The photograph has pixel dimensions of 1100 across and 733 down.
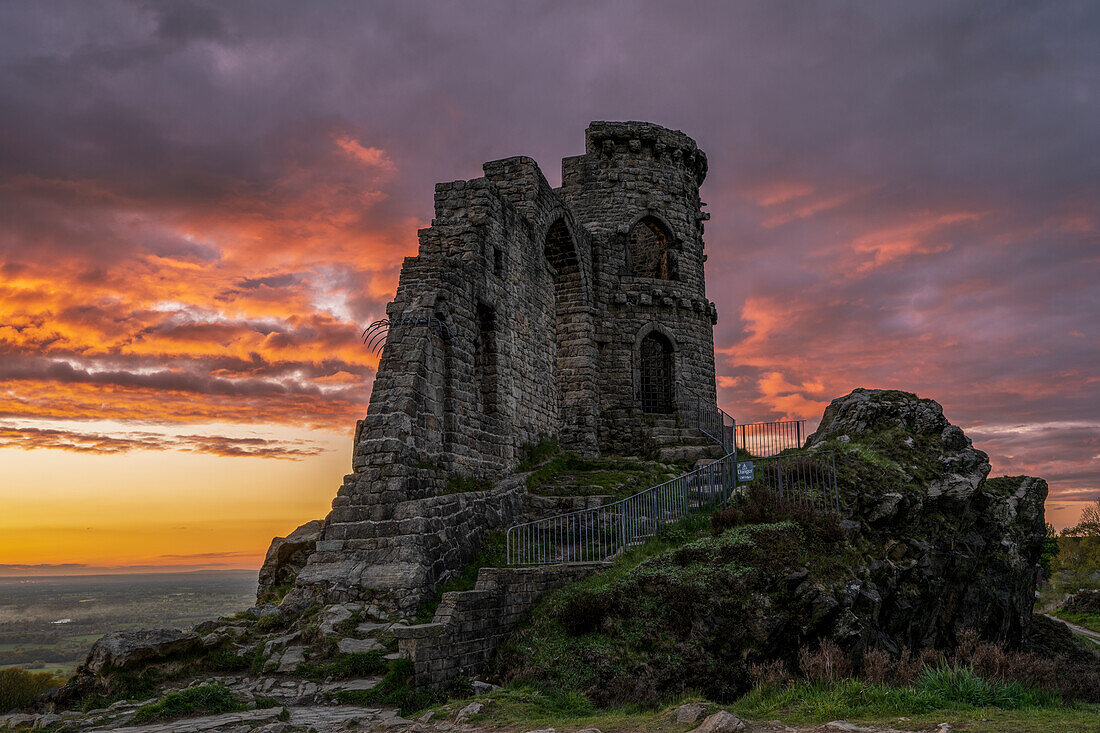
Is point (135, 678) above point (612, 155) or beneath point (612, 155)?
beneath

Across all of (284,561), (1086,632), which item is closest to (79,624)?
(284,561)

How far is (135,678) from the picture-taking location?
28.4 ft

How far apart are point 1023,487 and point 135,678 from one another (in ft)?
74.8

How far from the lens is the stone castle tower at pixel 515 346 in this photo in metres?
11.5

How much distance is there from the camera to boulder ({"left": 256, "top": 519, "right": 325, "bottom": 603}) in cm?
1460

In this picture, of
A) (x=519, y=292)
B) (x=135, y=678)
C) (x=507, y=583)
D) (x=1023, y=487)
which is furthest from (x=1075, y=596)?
(x=135, y=678)

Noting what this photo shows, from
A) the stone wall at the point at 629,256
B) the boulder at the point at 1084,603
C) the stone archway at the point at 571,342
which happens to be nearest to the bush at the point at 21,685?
the stone archway at the point at 571,342

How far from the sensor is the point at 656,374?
24641mm

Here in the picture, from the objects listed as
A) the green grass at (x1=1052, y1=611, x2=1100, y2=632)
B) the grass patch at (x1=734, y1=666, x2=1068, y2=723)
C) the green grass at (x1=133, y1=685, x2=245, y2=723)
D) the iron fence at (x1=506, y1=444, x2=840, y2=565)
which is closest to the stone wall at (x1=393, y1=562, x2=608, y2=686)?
the iron fence at (x1=506, y1=444, x2=840, y2=565)

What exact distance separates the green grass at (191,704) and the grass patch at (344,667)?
101 cm

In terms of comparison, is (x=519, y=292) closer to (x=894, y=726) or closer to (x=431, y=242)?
(x=431, y=242)

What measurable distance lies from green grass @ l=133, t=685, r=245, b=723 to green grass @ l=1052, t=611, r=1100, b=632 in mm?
39141

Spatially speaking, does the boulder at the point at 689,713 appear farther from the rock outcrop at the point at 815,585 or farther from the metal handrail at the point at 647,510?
the metal handrail at the point at 647,510

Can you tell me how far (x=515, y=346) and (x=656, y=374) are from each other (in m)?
8.68
